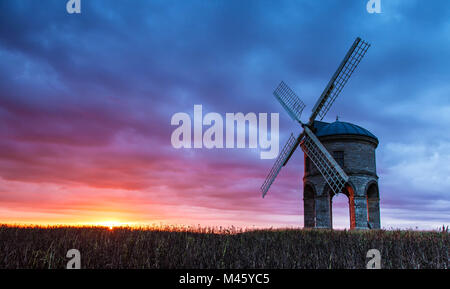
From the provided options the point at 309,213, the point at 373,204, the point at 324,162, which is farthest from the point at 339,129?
the point at 309,213

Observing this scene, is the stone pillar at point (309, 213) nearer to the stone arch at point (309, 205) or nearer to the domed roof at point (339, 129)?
the stone arch at point (309, 205)

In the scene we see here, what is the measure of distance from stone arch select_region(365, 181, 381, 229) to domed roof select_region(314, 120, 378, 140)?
339cm

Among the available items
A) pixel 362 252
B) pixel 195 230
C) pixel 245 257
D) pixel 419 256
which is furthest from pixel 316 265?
pixel 195 230

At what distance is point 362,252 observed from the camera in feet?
28.3

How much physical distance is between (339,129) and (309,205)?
5.62 metres

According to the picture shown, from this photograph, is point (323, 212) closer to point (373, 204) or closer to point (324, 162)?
point (324, 162)

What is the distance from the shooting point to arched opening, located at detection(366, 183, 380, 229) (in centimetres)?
2013

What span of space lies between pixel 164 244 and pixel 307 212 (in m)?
15.9

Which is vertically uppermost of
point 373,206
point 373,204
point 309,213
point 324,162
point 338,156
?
point 338,156

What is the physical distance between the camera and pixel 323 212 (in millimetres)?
20406

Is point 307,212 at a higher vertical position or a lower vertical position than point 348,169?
lower

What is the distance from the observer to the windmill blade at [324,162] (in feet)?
63.6
